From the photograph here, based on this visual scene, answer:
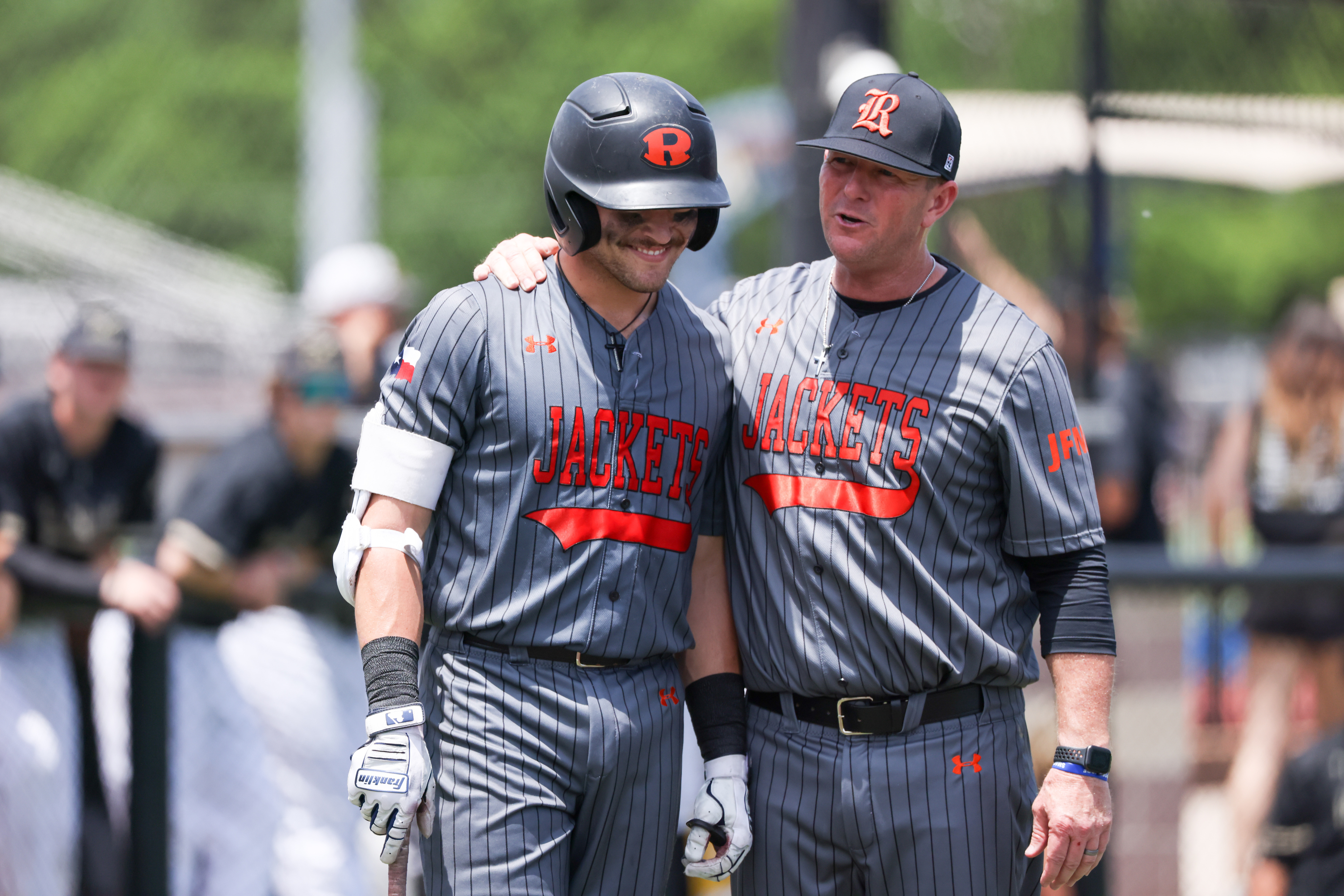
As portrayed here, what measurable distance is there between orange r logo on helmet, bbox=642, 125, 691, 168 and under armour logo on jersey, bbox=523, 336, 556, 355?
418mm

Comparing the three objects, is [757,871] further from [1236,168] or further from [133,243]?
[133,243]

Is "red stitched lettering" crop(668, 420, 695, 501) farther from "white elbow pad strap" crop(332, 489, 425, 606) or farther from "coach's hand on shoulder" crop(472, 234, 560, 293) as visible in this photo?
"white elbow pad strap" crop(332, 489, 425, 606)

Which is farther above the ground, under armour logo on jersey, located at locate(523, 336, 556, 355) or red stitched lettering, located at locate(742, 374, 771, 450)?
under armour logo on jersey, located at locate(523, 336, 556, 355)

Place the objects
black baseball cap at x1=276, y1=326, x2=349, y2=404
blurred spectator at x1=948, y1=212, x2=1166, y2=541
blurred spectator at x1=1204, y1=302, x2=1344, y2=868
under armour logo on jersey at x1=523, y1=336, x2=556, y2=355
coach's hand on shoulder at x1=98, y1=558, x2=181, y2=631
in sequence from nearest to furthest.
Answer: under armour logo on jersey at x1=523, y1=336, x2=556, y2=355, coach's hand on shoulder at x1=98, y1=558, x2=181, y2=631, black baseball cap at x1=276, y1=326, x2=349, y2=404, blurred spectator at x1=1204, y1=302, x2=1344, y2=868, blurred spectator at x1=948, y1=212, x2=1166, y2=541

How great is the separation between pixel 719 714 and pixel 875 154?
1.23 metres

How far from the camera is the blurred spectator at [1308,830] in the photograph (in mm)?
4465

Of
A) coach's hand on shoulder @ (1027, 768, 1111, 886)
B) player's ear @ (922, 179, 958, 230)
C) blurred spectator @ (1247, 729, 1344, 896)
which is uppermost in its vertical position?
player's ear @ (922, 179, 958, 230)

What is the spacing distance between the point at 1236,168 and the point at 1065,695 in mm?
8849

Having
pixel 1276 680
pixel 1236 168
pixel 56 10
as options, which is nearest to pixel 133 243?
pixel 56 10

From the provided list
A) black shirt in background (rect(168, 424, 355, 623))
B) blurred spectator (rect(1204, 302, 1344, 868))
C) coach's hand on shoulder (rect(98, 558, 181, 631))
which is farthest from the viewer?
blurred spectator (rect(1204, 302, 1344, 868))

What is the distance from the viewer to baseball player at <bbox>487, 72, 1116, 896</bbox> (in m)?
2.85

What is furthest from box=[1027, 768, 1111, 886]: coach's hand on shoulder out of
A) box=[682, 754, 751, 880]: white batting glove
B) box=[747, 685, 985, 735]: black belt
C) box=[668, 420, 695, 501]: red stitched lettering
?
box=[668, 420, 695, 501]: red stitched lettering

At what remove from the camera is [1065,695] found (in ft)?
9.45

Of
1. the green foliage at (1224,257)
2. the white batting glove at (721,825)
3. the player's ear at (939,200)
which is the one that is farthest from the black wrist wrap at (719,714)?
the green foliage at (1224,257)
